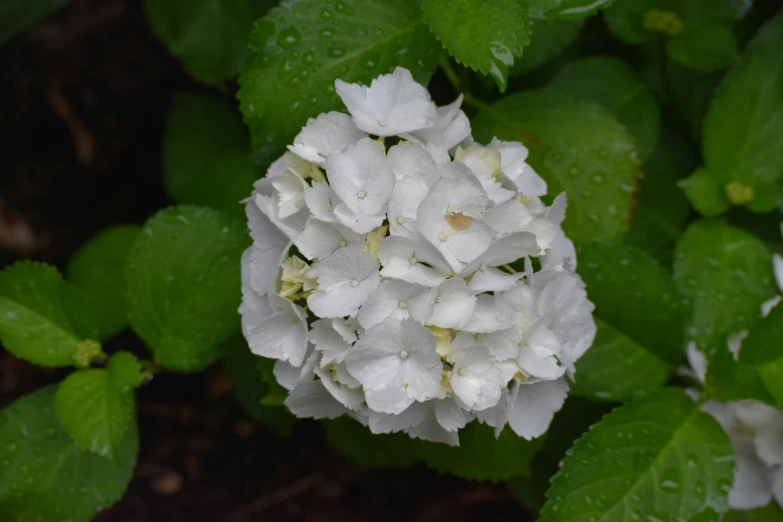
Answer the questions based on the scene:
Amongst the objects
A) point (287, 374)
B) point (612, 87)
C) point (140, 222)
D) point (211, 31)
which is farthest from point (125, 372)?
point (612, 87)

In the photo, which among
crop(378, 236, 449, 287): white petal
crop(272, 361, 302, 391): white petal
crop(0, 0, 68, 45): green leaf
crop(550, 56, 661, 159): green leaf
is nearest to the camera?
crop(378, 236, 449, 287): white petal

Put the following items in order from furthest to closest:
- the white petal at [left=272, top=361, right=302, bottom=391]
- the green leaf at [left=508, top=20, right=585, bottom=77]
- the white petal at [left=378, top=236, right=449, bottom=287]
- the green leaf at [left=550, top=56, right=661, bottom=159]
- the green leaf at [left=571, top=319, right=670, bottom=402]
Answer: the green leaf at [left=550, top=56, right=661, bottom=159], the green leaf at [left=508, top=20, right=585, bottom=77], the green leaf at [left=571, top=319, right=670, bottom=402], the white petal at [left=272, top=361, right=302, bottom=391], the white petal at [left=378, top=236, right=449, bottom=287]

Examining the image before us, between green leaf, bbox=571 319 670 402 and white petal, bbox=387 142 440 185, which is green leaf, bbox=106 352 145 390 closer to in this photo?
white petal, bbox=387 142 440 185

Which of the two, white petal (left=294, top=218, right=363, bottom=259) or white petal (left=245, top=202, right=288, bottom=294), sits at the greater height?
white petal (left=294, top=218, right=363, bottom=259)


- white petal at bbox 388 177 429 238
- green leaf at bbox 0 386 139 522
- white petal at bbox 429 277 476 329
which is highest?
white petal at bbox 388 177 429 238

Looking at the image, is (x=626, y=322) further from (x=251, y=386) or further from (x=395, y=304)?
(x=251, y=386)

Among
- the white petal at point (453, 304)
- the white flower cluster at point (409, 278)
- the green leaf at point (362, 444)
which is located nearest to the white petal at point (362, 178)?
the white flower cluster at point (409, 278)

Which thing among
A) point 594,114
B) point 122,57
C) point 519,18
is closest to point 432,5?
point 519,18

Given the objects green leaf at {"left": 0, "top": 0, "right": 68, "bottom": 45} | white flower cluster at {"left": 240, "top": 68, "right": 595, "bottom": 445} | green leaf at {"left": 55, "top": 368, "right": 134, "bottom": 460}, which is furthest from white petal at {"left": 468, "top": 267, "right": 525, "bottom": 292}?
green leaf at {"left": 0, "top": 0, "right": 68, "bottom": 45}
